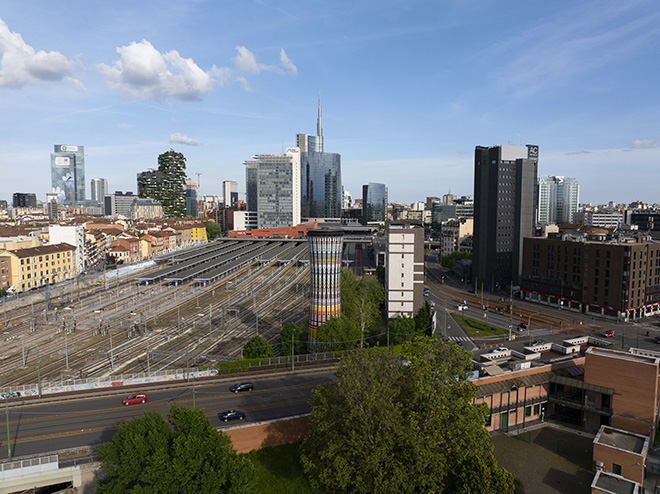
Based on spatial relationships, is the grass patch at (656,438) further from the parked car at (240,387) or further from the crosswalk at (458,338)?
the parked car at (240,387)

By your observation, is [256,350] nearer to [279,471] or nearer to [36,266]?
[279,471]

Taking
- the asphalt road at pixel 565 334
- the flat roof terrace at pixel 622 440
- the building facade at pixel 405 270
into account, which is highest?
the building facade at pixel 405 270

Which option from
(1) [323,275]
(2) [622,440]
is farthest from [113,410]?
(2) [622,440]

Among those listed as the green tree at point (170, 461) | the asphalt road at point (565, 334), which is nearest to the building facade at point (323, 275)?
the asphalt road at point (565, 334)

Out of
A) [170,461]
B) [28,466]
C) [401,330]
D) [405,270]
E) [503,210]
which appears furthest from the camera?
[503,210]

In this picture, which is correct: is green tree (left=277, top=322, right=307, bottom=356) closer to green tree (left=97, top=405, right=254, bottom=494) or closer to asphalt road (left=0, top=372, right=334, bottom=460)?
asphalt road (left=0, top=372, right=334, bottom=460)

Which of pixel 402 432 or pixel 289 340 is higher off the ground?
pixel 402 432
